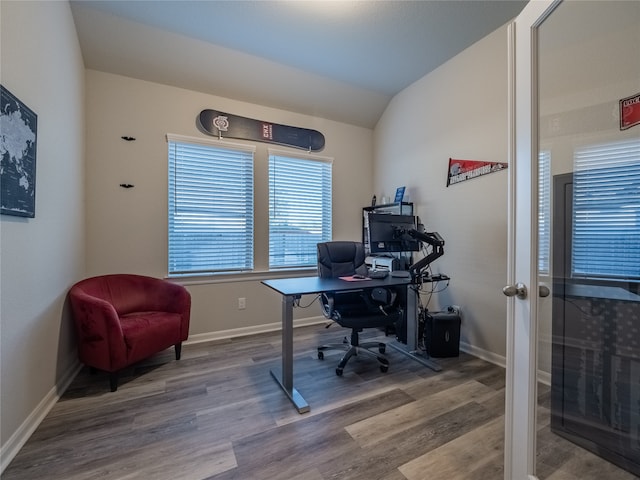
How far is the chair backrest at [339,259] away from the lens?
272 cm

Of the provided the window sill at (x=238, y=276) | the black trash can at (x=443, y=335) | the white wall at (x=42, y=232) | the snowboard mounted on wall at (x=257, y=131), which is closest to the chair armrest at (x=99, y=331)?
the white wall at (x=42, y=232)

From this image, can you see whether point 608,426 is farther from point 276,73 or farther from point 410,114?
point 276,73

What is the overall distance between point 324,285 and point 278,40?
235 centimetres

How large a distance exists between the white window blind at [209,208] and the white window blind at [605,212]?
2871 mm

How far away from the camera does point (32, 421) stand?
1613mm

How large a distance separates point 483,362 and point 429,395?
2.89ft

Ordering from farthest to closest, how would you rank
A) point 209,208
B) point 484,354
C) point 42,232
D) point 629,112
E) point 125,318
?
1. point 209,208
2. point 484,354
3. point 125,318
4. point 42,232
5. point 629,112

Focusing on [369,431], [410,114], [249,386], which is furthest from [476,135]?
[249,386]

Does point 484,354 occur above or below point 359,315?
below

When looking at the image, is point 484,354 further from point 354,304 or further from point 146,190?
point 146,190

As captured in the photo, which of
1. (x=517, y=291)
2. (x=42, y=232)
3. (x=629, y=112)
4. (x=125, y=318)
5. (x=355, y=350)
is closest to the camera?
(x=517, y=291)

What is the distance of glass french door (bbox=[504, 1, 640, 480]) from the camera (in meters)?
1.12

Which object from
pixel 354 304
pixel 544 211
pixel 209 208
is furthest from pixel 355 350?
pixel 209 208

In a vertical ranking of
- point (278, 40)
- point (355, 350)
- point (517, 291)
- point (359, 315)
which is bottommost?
point (355, 350)
